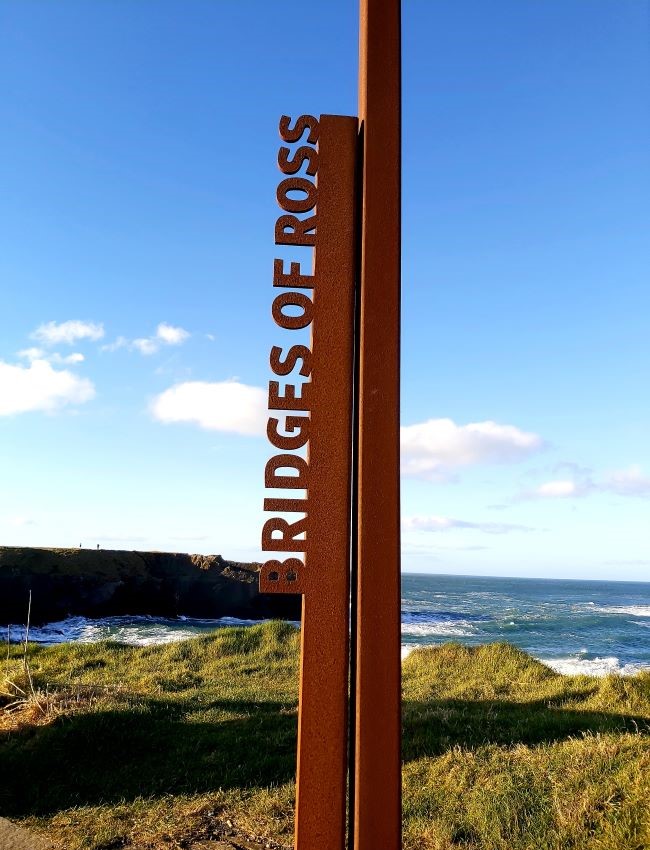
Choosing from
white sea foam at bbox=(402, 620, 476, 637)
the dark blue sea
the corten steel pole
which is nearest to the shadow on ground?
the corten steel pole

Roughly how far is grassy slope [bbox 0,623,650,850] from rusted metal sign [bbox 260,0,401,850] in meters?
1.69

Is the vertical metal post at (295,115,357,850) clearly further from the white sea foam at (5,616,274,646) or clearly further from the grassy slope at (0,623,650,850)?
the white sea foam at (5,616,274,646)

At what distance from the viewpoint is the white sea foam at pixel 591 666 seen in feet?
69.1

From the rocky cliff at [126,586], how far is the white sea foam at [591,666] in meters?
10.3

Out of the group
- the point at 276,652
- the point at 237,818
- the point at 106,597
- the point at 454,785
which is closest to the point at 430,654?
the point at 276,652

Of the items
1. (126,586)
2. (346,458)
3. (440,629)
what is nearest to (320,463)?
(346,458)

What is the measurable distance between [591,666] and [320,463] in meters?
23.2

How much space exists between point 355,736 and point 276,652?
28.7 feet

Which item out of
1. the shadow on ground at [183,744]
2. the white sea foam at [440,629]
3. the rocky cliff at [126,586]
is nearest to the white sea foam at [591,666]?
the white sea foam at [440,629]

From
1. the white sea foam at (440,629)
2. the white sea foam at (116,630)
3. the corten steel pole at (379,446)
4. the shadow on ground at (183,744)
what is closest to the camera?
the corten steel pole at (379,446)

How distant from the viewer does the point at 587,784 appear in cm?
425

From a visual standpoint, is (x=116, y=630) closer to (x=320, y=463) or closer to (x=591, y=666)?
(x=591, y=666)

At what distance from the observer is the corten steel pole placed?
2512mm

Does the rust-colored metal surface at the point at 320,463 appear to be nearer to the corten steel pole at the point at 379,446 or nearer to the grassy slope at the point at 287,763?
the corten steel pole at the point at 379,446
